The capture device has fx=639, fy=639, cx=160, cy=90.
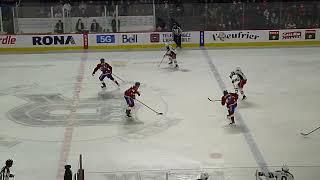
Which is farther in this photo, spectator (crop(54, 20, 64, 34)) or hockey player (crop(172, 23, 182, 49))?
spectator (crop(54, 20, 64, 34))

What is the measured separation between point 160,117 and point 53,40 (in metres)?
9.35

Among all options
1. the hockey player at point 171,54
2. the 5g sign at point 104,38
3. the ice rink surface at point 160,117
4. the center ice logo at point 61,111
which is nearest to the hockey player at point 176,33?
the ice rink surface at point 160,117

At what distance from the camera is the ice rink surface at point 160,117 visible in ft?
38.9

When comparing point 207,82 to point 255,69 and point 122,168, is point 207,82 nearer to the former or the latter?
point 255,69

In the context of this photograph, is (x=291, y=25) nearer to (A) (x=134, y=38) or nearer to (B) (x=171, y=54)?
(A) (x=134, y=38)

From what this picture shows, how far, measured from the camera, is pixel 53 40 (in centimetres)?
2277

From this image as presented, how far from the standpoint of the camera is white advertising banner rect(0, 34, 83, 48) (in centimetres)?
2252

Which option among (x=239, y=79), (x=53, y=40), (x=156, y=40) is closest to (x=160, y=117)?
(x=239, y=79)

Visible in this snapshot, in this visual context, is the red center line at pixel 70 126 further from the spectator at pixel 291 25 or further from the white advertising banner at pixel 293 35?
the spectator at pixel 291 25

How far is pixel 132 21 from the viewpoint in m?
23.0

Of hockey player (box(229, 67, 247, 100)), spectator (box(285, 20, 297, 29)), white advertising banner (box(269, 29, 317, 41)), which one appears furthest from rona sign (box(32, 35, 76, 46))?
hockey player (box(229, 67, 247, 100))

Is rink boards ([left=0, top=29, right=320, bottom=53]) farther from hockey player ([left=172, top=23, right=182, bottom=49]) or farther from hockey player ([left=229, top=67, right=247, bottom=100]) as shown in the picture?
hockey player ([left=229, top=67, right=247, bottom=100])

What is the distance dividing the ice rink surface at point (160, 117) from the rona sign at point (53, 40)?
1515mm

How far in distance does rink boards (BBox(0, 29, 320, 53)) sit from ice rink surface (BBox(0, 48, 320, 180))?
4.97ft
